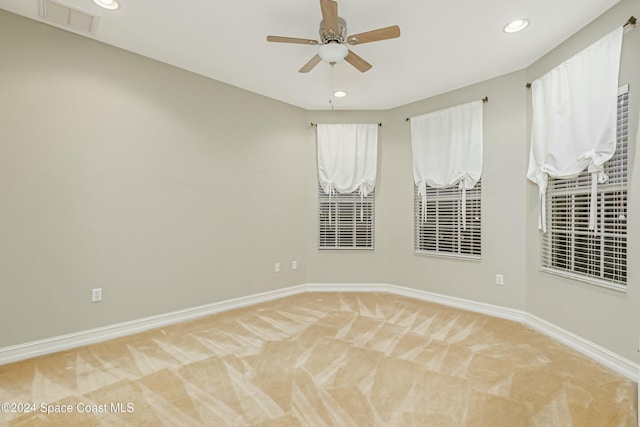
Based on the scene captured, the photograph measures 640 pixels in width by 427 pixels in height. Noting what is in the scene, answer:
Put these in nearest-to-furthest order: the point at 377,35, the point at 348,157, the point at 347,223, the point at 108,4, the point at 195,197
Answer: the point at 377,35 < the point at 108,4 < the point at 195,197 < the point at 348,157 < the point at 347,223

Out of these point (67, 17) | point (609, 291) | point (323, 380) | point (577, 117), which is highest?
point (67, 17)

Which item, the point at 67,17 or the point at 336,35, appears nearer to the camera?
the point at 336,35

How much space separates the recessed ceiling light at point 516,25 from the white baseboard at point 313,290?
2843 millimetres

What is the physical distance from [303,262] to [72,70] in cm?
349

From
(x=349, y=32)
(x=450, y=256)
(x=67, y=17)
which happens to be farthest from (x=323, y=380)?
(x=67, y=17)

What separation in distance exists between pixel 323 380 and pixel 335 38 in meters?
2.68

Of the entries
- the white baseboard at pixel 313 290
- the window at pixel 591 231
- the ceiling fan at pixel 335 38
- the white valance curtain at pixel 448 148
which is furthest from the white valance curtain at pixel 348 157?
the window at pixel 591 231

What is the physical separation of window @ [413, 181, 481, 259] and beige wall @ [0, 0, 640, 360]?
0.13m

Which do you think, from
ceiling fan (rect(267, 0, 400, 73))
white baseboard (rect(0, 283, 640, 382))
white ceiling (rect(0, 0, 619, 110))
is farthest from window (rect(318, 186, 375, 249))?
ceiling fan (rect(267, 0, 400, 73))

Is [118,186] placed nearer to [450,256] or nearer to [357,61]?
[357,61]

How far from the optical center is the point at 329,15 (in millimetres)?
2109

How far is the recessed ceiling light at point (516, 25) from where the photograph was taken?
2.57 meters

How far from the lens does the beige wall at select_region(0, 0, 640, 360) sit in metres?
2.54

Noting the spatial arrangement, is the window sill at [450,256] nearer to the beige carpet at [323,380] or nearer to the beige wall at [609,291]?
the beige wall at [609,291]
